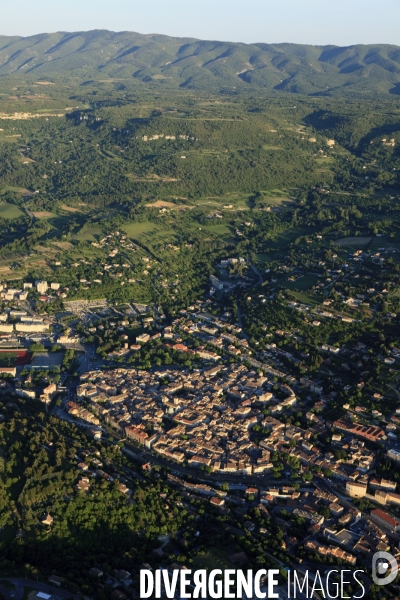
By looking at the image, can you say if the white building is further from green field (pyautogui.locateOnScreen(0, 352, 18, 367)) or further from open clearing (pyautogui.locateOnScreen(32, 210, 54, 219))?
open clearing (pyautogui.locateOnScreen(32, 210, 54, 219))

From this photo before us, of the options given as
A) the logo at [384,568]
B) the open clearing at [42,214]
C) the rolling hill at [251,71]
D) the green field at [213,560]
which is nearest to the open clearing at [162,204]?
the open clearing at [42,214]

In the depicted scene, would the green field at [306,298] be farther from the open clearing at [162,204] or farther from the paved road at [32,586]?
the paved road at [32,586]

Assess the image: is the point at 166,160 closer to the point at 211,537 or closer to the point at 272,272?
the point at 272,272

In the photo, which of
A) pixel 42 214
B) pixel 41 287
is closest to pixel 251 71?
pixel 42 214

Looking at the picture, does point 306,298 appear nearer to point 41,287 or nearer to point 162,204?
point 41,287

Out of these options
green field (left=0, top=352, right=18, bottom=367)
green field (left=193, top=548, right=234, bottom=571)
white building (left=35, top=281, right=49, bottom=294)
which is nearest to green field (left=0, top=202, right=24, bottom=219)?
white building (left=35, top=281, right=49, bottom=294)

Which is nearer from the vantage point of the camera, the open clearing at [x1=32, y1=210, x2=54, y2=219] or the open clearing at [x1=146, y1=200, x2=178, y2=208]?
the open clearing at [x1=32, y1=210, x2=54, y2=219]

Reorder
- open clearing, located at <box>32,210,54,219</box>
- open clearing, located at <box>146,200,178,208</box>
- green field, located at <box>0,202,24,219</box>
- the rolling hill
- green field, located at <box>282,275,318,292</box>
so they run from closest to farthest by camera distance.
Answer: green field, located at <box>282,275,318,292</box> → open clearing, located at <box>32,210,54,219</box> → green field, located at <box>0,202,24,219</box> → open clearing, located at <box>146,200,178,208</box> → the rolling hill
